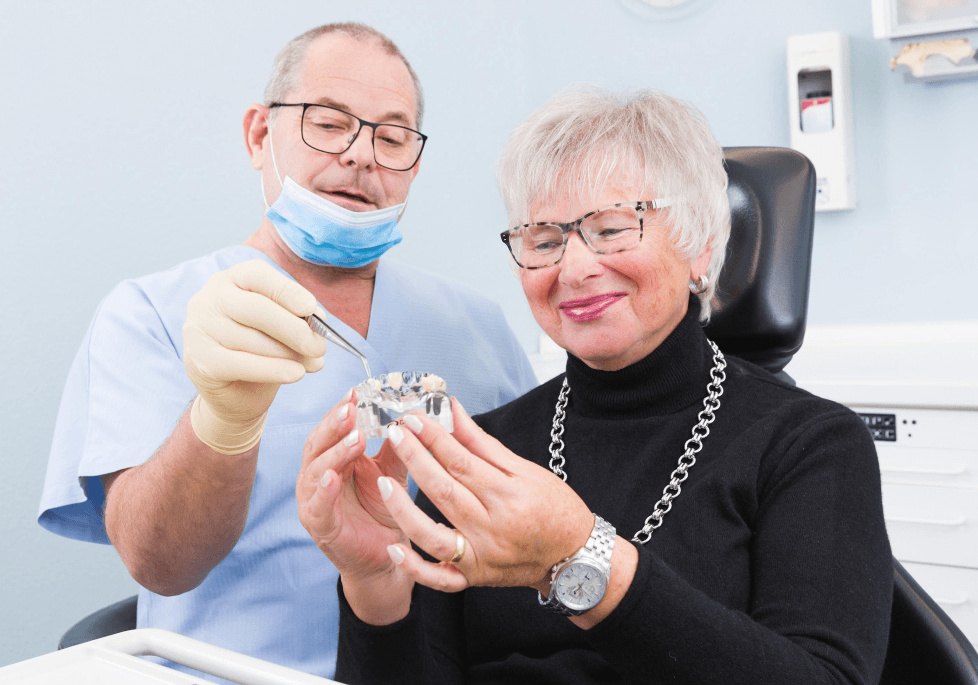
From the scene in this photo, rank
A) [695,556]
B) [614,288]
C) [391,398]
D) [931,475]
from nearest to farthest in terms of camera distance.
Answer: [391,398] < [695,556] < [614,288] < [931,475]

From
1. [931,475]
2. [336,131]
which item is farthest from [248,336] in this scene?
[931,475]

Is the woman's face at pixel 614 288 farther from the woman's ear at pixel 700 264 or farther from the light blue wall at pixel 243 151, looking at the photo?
the light blue wall at pixel 243 151

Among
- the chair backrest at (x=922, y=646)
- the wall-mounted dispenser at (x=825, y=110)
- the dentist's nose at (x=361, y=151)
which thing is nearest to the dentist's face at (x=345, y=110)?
the dentist's nose at (x=361, y=151)

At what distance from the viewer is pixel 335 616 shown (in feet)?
3.98

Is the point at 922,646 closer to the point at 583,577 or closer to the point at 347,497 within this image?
the point at 583,577

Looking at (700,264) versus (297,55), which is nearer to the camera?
(700,264)

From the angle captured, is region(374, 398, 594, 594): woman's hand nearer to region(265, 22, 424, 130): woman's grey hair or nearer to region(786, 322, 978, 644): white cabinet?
region(265, 22, 424, 130): woman's grey hair

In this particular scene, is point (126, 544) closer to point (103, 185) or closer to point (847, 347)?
point (103, 185)

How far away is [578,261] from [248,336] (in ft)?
1.30

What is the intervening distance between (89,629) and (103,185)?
0.85 metres

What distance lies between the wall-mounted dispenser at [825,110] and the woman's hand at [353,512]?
70.4 inches

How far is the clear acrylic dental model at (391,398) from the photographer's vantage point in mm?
784

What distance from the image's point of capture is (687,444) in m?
1.00

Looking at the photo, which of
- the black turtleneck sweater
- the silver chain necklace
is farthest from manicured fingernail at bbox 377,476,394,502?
the silver chain necklace
